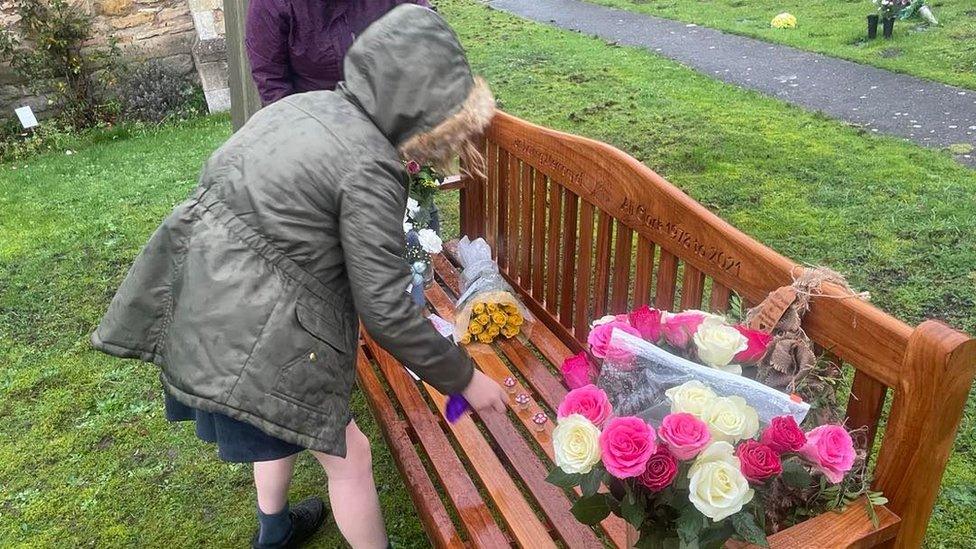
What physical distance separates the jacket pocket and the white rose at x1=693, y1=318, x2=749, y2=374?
883 millimetres

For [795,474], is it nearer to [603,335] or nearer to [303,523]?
[603,335]

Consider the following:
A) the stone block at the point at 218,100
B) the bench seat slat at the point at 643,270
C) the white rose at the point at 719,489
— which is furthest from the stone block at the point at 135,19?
the white rose at the point at 719,489

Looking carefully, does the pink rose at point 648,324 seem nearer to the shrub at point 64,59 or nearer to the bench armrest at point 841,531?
the bench armrest at point 841,531

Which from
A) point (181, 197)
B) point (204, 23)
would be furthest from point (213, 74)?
point (181, 197)

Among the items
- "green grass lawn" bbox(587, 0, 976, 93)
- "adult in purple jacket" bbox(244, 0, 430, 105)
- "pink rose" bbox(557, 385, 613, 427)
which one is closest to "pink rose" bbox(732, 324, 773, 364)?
"pink rose" bbox(557, 385, 613, 427)

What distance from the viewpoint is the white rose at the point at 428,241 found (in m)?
3.29

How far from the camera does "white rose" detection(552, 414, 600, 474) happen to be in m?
1.54

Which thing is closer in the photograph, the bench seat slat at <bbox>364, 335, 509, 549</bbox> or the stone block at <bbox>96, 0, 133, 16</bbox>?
the bench seat slat at <bbox>364, 335, 509, 549</bbox>

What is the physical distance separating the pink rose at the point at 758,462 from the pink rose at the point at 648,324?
395 mm

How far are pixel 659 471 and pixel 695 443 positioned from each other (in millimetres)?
86

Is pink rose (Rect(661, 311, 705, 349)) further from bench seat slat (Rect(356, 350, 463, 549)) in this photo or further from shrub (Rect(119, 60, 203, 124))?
shrub (Rect(119, 60, 203, 124))

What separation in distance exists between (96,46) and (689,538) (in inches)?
326

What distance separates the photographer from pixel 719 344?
5.45ft

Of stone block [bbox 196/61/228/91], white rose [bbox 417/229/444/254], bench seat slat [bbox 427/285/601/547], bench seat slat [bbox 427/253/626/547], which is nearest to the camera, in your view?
bench seat slat [bbox 427/285/601/547]
